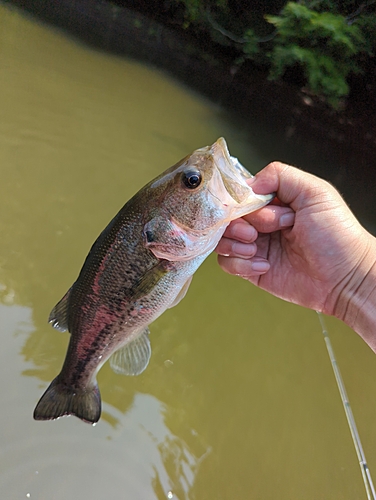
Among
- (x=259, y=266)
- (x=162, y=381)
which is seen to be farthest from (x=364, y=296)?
(x=162, y=381)

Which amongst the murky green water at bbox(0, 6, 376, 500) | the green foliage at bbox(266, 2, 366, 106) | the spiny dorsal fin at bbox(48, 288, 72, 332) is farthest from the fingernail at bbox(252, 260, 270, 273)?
the green foliage at bbox(266, 2, 366, 106)

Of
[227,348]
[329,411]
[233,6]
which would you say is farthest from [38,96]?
[233,6]

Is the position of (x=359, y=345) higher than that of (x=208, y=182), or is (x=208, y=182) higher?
(x=208, y=182)

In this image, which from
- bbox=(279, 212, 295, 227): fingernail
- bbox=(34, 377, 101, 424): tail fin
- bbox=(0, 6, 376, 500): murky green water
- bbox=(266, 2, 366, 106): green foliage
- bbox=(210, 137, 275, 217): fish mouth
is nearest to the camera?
bbox=(210, 137, 275, 217): fish mouth

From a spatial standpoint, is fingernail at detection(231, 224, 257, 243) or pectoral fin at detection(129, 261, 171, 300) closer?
pectoral fin at detection(129, 261, 171, 300)

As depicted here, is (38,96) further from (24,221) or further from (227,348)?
(227,348)

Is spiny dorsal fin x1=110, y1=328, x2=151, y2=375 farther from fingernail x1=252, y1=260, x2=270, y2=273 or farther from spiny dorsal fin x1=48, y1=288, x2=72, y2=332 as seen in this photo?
fingernail x1=252, y1=260, x2=270, y2=273

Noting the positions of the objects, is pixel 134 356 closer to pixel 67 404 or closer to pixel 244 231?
pixel 67 404
